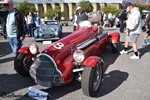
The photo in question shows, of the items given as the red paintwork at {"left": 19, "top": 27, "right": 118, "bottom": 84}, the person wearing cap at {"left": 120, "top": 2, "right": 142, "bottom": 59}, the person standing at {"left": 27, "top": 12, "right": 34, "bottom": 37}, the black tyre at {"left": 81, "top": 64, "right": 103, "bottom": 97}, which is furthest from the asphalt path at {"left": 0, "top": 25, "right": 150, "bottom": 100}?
the person standing at {"left": 27, "top": 12, "right": 34, "bottom": 37}

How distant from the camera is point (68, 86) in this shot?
418cm

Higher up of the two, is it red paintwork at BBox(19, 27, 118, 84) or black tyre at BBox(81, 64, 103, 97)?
red paintwork at BBox(19, 27, 118, 84)

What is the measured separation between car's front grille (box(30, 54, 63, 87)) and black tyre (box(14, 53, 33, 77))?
30.2 inches

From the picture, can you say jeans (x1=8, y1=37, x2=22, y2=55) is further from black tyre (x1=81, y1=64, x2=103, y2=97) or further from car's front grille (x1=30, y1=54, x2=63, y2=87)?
black tyre (x1=81, y1=64, x2=103, y2=97)

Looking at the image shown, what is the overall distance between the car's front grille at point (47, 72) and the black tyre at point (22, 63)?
2.52ft

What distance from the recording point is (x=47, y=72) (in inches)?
144

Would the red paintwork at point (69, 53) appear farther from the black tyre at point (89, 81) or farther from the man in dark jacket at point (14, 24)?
the man in dark jacket at point (14, 24)

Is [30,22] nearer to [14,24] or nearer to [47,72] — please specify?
[14,24]

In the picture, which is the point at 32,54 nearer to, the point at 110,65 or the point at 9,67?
the point at 9,67

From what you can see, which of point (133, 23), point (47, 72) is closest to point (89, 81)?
point (47, 72)

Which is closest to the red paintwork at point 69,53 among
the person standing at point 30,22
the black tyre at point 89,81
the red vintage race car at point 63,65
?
the red vintage race car at point 63,65

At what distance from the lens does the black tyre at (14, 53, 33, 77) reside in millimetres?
4410

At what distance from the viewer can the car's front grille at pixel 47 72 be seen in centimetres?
361

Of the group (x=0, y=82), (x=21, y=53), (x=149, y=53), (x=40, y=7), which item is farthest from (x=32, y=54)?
(x=40, y=7)
